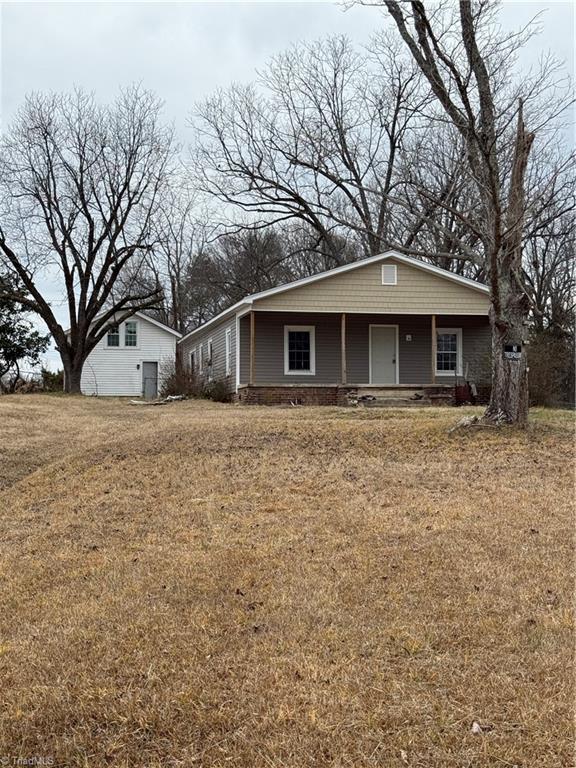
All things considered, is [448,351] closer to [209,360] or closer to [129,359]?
[209,360]

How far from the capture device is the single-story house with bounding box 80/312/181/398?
1232 inches

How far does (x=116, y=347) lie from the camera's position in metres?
31.6

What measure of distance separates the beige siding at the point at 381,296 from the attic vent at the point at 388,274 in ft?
0.29

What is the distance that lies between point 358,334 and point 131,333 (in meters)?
14.5

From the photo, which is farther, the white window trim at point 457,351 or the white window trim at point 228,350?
the white window trim at point 228,350

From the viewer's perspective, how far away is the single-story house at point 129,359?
3128cm

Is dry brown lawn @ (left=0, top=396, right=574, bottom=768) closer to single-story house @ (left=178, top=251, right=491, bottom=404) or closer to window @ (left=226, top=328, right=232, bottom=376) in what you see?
single-story house @ (left=178, top=251, right=491, bottom=404)

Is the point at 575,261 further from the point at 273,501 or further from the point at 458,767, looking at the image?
the point at 458,767

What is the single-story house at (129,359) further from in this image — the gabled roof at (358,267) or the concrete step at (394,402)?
the concrete step at (394,402)

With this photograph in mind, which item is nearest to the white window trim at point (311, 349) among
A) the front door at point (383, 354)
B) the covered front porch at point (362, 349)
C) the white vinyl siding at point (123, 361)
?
the covered front porch at point (362, 349)

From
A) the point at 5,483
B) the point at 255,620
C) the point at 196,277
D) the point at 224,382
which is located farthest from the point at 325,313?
the point at 196,277

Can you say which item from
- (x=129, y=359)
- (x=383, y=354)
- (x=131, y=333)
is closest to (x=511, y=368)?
(x=383, y=354)

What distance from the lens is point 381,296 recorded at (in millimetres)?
19266

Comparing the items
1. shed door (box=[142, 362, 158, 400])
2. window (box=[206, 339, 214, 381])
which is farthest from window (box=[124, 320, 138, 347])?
window (box=[206, 339, 214, 381])
